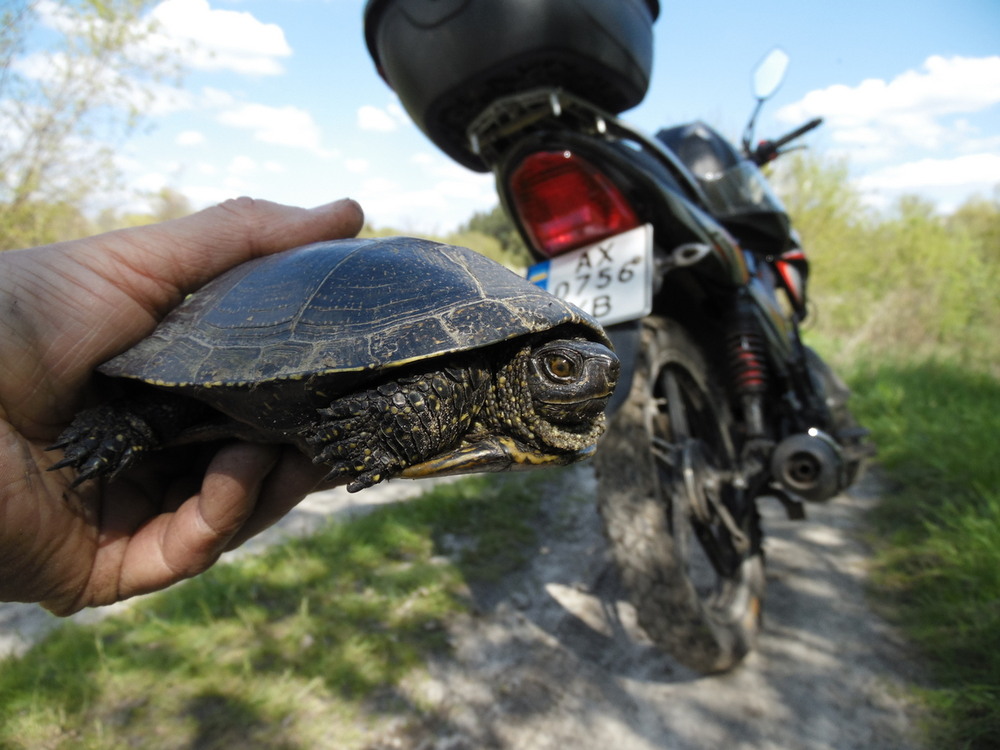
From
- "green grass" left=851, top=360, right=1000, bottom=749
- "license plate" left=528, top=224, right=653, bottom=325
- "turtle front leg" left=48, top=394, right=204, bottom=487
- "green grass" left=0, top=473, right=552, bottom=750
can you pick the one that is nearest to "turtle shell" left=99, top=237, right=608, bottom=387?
"turtle front leg" left=48, top=394, right=204, bottom=487

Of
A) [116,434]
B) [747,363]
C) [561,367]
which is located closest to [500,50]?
[561,367]

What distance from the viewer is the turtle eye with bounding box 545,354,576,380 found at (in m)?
1.31

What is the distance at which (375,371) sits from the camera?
1.21 meters

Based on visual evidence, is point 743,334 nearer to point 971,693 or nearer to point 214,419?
point 971,693

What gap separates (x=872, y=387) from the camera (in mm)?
7043

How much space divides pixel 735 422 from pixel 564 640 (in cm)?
142

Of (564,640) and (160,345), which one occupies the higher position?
(160,345)

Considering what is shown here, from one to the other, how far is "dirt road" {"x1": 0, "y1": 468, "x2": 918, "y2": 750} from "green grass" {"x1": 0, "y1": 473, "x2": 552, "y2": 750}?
181 millimetres

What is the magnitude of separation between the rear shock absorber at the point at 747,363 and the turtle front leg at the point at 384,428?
2010 mm

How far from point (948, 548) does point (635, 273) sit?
8.43 ft

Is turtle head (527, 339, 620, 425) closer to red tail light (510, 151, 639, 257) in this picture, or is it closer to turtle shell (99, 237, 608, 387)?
turtle shell (99, 237, 608, 387)

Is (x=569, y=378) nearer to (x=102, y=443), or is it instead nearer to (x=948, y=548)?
(x=102, y=443)

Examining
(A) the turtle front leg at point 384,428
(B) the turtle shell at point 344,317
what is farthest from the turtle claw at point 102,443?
(A) the turtle front leg at point 384,428

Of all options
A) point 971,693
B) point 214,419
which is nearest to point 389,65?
point 214,419
